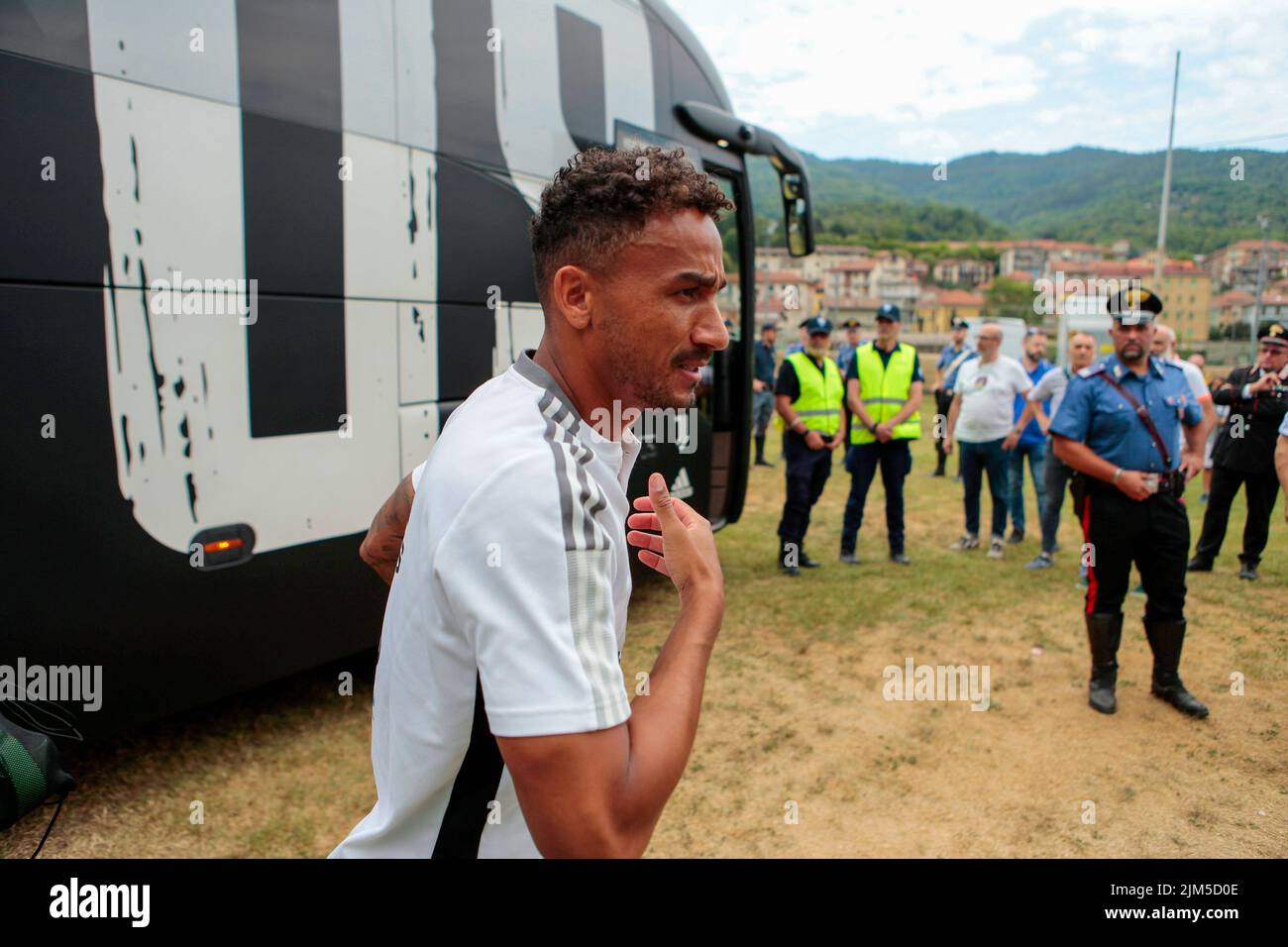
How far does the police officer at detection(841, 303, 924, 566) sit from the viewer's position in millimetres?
6977

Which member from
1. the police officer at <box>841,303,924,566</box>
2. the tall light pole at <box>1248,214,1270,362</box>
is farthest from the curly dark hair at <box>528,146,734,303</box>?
the tall light pole at <box>1248,214,1270,362</box>

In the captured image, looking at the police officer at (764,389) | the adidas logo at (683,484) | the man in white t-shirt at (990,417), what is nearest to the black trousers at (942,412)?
the police officer at (764,389)

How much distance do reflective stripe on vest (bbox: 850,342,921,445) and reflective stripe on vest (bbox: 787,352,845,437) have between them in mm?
271

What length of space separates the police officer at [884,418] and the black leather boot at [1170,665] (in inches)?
108

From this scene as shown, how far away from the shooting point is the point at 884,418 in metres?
7.04

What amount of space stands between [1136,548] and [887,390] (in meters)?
3.04

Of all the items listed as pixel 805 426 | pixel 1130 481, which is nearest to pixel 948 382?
pixel 805 426

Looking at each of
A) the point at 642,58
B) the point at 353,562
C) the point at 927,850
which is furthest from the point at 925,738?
the point at 642,58

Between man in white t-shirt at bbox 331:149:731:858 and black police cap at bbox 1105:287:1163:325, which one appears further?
black police cap at bbox 1105:287:1163:325

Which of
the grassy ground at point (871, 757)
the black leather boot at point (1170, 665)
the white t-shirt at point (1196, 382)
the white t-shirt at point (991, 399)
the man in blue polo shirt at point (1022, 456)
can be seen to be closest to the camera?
the grassy ground at point (871, 757)

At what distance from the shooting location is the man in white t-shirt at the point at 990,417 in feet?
23.4

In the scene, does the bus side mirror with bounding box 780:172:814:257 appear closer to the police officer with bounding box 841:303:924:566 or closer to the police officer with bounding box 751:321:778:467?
the police officer with bounding box 841:303:924:566

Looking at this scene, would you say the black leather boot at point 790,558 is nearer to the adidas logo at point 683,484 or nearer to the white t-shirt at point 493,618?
the adidas logo at point 683,484
